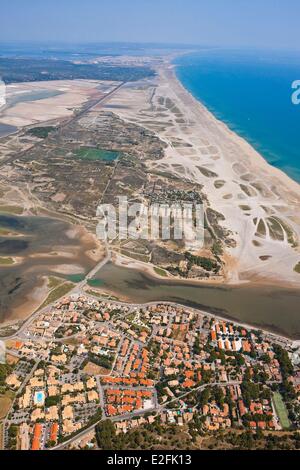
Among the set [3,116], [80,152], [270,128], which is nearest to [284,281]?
[80,152]

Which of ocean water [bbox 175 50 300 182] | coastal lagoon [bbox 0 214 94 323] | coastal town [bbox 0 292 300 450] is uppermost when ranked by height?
ocean water [bbox 175 50 300 182]

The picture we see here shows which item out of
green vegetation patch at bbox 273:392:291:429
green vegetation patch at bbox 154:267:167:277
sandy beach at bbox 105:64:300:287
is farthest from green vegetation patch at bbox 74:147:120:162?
green vegetation patch at bbox 273:392:291:429

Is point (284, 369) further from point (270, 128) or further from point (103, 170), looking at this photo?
point (270, 128)

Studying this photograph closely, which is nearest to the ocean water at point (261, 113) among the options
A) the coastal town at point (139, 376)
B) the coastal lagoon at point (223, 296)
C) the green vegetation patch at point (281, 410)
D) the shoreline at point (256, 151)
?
the shoreline at point (256, 151)

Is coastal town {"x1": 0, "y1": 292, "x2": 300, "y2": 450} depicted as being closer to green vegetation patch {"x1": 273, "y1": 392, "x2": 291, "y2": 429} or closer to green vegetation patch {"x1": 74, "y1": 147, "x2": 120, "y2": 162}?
green vegetation patch {"x1": 273, "y1": 392, "x2": 291, "y2": 429}

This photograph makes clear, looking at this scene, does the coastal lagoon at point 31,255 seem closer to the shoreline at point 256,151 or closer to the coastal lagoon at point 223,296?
the coastal lagoon at point 223,296
